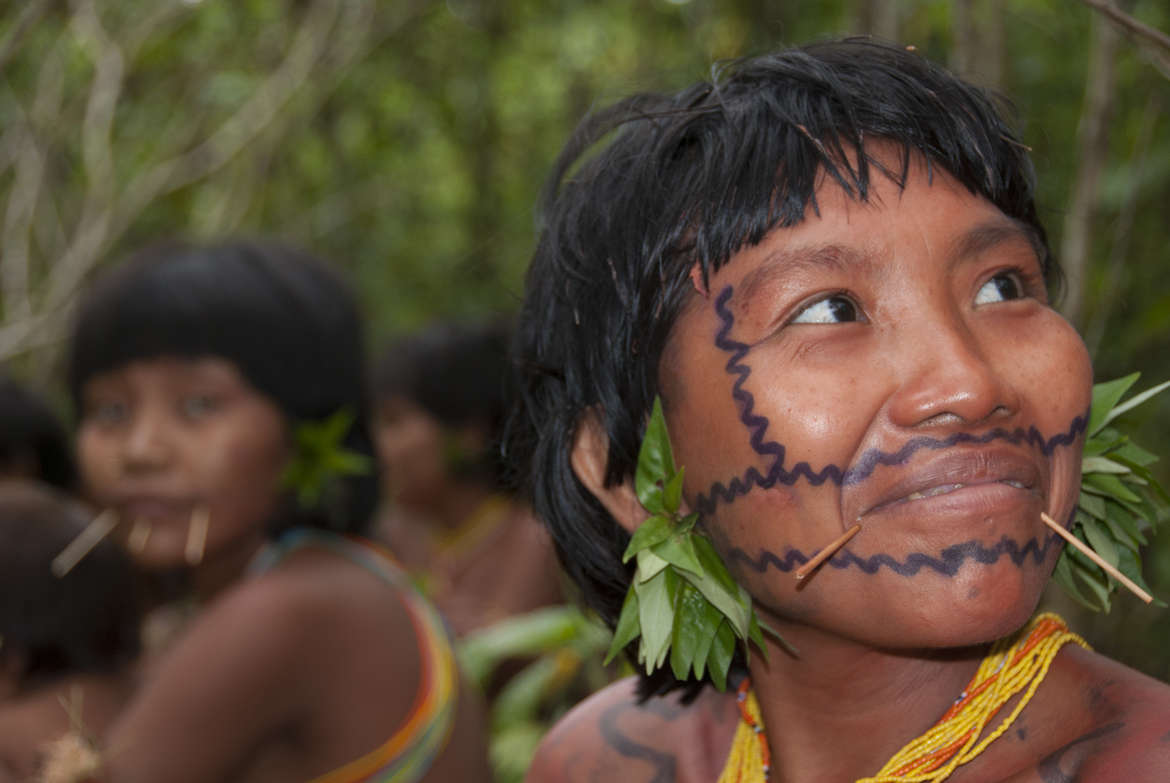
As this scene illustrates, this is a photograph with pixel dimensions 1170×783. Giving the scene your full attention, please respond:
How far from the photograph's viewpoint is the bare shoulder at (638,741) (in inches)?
78.3

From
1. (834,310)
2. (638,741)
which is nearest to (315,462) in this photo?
(638,741)

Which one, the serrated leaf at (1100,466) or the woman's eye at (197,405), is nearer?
the serrated leaf at (1100,466)

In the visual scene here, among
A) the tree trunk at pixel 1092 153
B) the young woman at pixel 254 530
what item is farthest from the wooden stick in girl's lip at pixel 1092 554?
the young woman at pixel 254 530

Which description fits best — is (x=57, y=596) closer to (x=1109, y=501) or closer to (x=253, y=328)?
(x=253, y=328)

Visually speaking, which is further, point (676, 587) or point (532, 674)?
point (532, 674)

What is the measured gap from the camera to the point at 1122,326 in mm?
3209

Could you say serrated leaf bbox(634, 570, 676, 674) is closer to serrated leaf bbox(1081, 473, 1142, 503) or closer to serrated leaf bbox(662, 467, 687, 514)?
serrated leaf bbox(662, 467, 687, 514)

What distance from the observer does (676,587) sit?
65.2 inches

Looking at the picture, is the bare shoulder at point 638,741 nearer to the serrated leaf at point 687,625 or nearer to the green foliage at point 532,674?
the serrated leaf at point 687,625

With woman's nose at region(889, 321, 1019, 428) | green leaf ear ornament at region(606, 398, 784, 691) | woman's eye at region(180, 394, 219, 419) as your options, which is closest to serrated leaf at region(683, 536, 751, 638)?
green leaf ear ornament at region(606, 398, 784, 691)

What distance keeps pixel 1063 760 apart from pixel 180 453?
2150 mm

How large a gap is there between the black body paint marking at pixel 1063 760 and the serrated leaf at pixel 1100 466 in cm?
38

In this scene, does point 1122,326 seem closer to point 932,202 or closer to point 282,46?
point 932,202

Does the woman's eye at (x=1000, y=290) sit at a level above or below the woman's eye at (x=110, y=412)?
above
